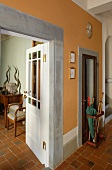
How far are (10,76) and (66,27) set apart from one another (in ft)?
10.2

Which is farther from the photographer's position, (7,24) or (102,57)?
(102,57)

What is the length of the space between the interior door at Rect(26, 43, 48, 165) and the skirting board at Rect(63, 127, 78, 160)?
1.18ft

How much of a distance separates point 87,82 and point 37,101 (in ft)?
4.28

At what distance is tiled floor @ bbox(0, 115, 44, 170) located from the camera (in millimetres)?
2150

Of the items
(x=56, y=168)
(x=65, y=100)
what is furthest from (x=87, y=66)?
(x=56, y=168)

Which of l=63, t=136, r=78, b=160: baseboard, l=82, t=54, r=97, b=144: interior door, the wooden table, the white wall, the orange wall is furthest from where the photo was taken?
the white wall

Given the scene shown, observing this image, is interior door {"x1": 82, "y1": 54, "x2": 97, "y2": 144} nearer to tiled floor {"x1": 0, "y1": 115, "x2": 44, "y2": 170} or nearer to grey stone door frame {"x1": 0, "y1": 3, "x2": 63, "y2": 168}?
grey stone door frame {"x1": 0, "y1": 3, "x2": 63, "y2": 168}

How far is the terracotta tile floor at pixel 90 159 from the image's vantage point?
6.86ft

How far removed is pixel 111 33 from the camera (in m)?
3.96

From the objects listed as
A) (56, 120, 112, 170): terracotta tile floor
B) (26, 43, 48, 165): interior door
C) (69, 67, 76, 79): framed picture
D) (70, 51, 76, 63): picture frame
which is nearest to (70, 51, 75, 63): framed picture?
(70, 51, 76, 63): picture frame

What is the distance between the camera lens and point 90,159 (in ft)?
7.48

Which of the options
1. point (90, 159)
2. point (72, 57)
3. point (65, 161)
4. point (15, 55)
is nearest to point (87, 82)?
point (72, 57)

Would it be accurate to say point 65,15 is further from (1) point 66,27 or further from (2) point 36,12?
(2) point 36,12

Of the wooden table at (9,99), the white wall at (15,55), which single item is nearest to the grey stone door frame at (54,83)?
the white wall at (15,55)
